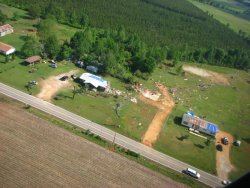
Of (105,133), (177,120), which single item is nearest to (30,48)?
(105,133)

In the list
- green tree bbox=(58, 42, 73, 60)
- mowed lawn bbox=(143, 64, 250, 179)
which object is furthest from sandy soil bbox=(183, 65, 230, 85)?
green tree bbox=(58, 42, 73, 60)

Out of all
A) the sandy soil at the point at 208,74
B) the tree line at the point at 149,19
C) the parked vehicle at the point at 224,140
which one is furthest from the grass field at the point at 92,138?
the tree line at the point at 149,19

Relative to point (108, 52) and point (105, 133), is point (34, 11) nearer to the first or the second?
point (108, 52)

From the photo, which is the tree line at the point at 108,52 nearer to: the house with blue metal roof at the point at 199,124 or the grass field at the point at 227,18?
the house with blue metal roof at the point at 199,124

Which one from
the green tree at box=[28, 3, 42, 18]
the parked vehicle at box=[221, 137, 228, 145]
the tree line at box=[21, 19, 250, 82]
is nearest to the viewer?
the parked vehicle at box=[221, 137, 228, 145]

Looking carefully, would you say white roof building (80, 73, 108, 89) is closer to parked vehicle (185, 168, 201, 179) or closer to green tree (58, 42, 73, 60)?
green tree (58, 42, 73, 60)

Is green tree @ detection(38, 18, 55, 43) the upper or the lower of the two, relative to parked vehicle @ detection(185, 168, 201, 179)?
upper

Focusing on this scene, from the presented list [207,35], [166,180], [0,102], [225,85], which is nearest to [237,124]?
[225,85]
